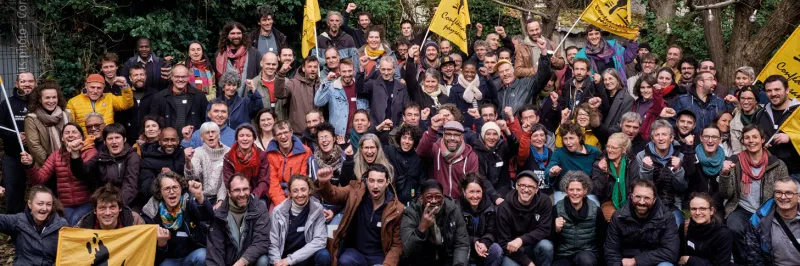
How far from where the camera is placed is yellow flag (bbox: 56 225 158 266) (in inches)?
332

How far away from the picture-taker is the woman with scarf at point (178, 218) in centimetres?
865

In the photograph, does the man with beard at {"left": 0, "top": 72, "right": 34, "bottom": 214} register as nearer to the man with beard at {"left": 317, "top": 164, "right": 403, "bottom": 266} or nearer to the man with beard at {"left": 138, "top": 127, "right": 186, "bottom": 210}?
the man with beard at {"left": 138, "top": 127, "right": 186, "bottom": 210}

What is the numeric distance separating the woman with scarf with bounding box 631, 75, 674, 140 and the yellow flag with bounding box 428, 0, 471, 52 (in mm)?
2442

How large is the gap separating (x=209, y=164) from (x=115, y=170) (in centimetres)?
90

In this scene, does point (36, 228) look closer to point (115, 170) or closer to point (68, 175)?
point (68, 175)

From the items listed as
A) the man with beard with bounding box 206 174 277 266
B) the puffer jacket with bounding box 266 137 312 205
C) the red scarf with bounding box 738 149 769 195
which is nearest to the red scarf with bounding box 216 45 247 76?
the puffer jacket with bounding box 266 137 312 205

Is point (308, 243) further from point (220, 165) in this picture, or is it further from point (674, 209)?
point (674, 209)

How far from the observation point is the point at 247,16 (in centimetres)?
1448

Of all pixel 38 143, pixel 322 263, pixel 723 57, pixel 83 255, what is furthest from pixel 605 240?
pixel 723 57

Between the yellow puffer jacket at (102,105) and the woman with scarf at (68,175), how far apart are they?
1022 mm

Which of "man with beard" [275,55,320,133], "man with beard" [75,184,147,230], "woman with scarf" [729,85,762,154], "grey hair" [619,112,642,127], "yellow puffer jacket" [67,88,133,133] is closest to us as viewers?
"man with beard" [75,184,147,230]

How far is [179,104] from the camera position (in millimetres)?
10633

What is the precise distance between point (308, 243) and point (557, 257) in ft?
7.74

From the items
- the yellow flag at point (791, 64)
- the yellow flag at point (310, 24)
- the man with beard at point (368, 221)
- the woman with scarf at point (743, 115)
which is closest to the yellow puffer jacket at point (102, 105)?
the yellow flag at point (310, 24)
